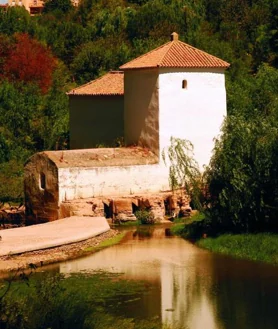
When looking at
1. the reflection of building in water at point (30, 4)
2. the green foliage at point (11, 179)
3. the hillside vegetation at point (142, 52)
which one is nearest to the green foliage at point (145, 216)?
the hillside vegetation at point (142, 52)

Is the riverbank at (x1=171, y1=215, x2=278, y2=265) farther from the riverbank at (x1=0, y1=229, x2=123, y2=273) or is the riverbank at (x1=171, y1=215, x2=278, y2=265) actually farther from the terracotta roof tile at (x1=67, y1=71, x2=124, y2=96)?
the terracotta roof tile at (x1=67, y1=71, x2=124, y2=96)

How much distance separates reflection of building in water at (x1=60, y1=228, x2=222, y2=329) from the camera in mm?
20641

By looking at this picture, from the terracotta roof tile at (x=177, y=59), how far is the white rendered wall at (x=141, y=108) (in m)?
0.29

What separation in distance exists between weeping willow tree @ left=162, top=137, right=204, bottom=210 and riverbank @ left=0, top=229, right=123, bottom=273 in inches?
149

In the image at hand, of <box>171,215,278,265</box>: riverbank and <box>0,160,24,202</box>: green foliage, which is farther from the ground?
<box>0,160,24,202</box>: green foliage

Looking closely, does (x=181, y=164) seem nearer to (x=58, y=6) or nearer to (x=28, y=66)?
(x=28, y=66)

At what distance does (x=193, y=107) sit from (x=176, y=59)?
1.69 m

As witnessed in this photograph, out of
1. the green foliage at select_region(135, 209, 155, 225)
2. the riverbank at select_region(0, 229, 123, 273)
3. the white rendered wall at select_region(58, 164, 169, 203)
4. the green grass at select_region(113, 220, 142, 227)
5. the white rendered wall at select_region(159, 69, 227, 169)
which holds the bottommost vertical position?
the riverbank at select_region(0, 229, 123, 273)

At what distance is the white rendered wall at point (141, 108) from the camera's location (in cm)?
3381

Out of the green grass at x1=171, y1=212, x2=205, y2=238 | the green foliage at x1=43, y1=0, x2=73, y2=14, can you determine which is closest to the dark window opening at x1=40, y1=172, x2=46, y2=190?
the green grass at x1=171, y1=212, x2=205, y2=238

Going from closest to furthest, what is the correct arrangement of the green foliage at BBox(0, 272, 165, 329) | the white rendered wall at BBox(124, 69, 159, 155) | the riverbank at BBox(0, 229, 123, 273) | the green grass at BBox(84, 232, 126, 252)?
the green foliage at BBox(0, 272, 165, 329) → the riverbank at BBox(0, 229, 123, 273) → the green grass at BBox(84, 232, 126, 252) → the white rendered wall at BBox(124, 69, 159, 155)

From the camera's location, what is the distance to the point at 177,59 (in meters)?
33.9

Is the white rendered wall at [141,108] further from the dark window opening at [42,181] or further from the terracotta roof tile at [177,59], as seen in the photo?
the dark window opening at [42,181]

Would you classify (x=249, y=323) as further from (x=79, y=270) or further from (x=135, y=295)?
(x=79, y=270)
